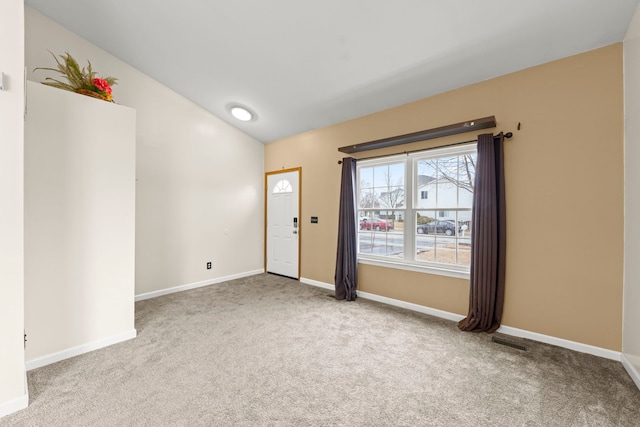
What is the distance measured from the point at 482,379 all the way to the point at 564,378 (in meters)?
0.64

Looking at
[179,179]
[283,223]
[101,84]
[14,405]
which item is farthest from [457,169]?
[14,405]

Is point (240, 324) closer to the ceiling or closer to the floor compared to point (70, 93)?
closer to the floor

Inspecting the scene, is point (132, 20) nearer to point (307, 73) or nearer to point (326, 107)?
point (307, 73)

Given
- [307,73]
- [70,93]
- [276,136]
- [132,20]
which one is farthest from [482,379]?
[132,20]

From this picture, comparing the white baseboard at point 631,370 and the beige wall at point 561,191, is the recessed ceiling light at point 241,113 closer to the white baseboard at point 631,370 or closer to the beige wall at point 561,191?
the beige wall at point 561,191

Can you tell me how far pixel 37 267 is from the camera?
85.7 inches

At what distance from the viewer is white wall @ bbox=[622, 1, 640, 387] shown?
78.1 inches

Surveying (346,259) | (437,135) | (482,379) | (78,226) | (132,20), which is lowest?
(482,379)

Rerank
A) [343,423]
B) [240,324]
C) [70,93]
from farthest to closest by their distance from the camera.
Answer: [240,324] → [70,93] → [343,423]

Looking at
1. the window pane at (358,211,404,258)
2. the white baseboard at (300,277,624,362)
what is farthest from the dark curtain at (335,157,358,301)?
the white baseboard at (300,277,624,362)

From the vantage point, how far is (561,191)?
2512 millimetres

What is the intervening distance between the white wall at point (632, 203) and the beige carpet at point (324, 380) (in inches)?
10.4

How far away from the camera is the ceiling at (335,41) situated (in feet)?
7.24

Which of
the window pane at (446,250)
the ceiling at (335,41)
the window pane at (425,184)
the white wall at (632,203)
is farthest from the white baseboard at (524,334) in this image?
the ceiling at (335,41)
